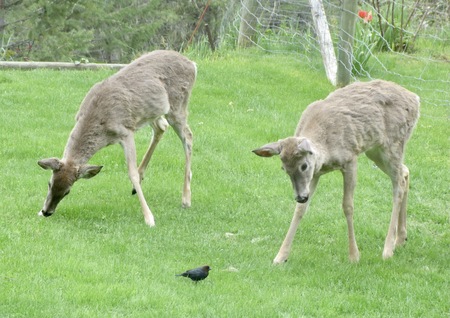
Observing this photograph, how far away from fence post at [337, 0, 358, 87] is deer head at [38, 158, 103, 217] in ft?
21.6

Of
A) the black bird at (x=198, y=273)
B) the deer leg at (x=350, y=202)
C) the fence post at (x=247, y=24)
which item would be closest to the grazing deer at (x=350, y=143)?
the deer leg at (x=350, y=202)

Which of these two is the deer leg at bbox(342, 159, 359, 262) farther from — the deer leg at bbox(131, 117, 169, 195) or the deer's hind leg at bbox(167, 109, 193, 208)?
the deer leg at bbox(131, 117, 169, 195)

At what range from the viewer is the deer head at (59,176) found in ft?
29.5

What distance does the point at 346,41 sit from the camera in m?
14.4

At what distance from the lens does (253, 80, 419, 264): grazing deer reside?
7.64 meters

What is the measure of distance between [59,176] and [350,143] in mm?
3018

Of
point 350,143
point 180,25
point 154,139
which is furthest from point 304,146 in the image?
point 180,25

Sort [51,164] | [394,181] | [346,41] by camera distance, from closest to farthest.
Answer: [394,181] < [51,164] < [346,41]

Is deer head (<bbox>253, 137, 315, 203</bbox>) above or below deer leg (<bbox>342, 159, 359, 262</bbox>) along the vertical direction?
above

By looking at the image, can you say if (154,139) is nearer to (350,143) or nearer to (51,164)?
(51,164)

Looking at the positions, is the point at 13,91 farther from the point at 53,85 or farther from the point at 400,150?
the point at 400,150

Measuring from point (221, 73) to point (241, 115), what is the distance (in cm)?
210

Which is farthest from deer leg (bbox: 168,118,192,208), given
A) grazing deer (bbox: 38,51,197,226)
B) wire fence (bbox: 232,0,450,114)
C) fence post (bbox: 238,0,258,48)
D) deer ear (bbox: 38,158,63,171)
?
fence post (bbox: 238,0,258,48)

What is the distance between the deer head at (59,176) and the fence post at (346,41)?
259 inches
